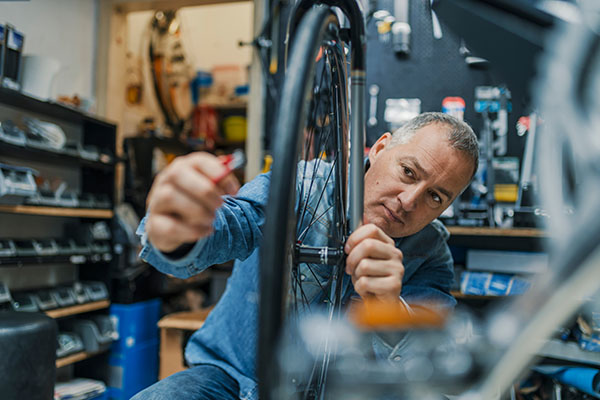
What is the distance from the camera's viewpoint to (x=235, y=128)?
16.2 feet

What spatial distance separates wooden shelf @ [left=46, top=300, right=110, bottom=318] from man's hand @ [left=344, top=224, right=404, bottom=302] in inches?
93.2

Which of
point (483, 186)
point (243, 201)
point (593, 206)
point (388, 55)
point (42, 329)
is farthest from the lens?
point (388, 55)

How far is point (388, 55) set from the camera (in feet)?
9.71

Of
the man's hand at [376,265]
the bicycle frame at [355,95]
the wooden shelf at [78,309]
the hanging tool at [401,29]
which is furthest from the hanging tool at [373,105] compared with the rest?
the man's hand at [376,265]

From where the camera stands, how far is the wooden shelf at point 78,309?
2.71 meters

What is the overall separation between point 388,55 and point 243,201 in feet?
7.21

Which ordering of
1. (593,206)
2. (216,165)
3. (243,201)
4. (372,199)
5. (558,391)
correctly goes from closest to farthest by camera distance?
1. (593,206)
2. (216,165)
3. (243,201)
4. (372,199)
5. (558,391)

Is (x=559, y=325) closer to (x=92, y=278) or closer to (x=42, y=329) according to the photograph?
(x=42, y=329)

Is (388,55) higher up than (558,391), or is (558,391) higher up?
(388,55)

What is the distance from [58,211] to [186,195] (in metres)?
2.46

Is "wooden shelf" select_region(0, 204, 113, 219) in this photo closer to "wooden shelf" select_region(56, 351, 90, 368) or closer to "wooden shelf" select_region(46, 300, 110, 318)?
"wooden shelf" select_region(46, 300, 110, 318)

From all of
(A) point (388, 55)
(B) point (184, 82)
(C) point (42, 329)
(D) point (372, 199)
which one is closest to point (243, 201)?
(D) point (372, 199)

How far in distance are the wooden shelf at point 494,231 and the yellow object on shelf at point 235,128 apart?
121 inches

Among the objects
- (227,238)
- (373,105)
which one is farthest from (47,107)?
(227,238)
